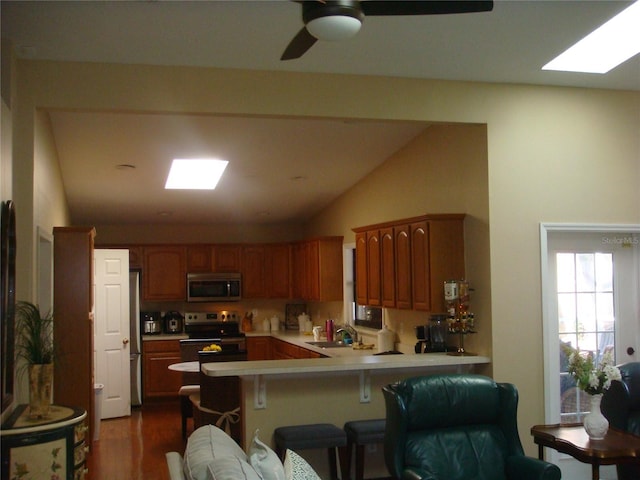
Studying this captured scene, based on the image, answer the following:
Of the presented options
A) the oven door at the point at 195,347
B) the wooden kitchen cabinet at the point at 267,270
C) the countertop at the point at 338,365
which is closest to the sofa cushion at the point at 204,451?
the countertop at the point at 338,365

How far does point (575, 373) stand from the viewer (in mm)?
3859

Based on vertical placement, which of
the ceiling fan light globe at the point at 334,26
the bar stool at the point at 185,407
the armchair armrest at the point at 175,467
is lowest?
the bar stool at the point at 185,407

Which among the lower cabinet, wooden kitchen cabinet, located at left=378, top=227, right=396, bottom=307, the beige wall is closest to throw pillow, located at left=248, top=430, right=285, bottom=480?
the lower cabinet

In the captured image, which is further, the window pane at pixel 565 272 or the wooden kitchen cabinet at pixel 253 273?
the wooden kitchen cabinet at pixel 253 273

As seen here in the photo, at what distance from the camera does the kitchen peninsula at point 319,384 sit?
462cm

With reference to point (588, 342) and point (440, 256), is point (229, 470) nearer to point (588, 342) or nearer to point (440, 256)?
point (440, 256)

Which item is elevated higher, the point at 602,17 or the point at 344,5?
the point at 602,17

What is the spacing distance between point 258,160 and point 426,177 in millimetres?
1712

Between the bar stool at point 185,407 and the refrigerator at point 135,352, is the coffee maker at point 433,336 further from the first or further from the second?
the refrigerator at point 135,352

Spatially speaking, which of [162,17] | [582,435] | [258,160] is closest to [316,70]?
[162,17]

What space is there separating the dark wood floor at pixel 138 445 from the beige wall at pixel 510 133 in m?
3.03

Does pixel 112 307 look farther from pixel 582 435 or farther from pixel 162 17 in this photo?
pixel 582 435

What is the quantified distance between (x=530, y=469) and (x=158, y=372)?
6.08 m

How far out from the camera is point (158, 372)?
868cm
